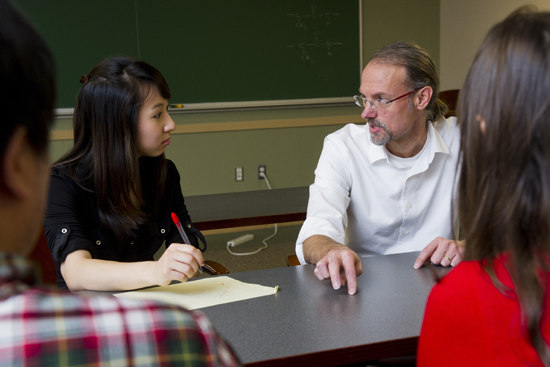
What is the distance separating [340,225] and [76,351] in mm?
1311

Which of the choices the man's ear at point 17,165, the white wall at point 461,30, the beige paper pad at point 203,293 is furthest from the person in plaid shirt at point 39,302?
the white wall at point 461,30

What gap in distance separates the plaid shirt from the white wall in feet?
12.7

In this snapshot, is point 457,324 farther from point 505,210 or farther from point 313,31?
point 313,31

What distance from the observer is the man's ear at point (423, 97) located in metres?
1.85

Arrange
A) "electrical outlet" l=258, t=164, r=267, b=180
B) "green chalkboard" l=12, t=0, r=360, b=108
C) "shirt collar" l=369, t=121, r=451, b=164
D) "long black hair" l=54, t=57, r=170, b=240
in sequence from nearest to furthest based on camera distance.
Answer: "long black hair" l=54, t=57, r=170, b=240
"shirt collar" l=369, t=121, r=451, b=164
"green chalkboard" l=12, t=0, r=360, b=108
"electrical outlet" l=258, t=164, r=267, b=180

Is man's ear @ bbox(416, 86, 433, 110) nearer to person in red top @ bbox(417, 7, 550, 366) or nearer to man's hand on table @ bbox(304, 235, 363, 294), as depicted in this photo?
man's hand on table @ bbox(304, 235, 363, 294)

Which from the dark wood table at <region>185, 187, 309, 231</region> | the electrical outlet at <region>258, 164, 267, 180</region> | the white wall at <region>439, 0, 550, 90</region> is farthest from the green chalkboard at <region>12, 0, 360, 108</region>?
the dark wood table at <region>185, 187, 309, 231</region>

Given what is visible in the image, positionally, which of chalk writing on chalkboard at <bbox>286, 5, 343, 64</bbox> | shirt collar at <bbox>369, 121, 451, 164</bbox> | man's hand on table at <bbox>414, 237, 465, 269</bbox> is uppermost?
chalk writing on chalkboard at <bbox>286, 5, 343, 64</bbox>

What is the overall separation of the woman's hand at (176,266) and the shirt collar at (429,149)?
889 millimetres

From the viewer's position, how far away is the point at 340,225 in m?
1.62

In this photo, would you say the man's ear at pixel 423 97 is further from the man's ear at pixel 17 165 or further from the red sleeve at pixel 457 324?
the man's ear at pixel 17 165

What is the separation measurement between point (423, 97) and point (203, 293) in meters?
1.21

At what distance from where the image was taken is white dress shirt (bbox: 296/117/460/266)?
1.78 m

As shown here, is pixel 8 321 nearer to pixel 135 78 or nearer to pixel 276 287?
pixel 276 287
